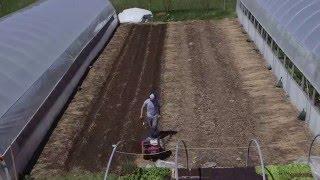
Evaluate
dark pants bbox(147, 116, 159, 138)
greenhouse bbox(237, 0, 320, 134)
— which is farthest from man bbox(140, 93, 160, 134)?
greenhouse bbox(237, 0, 320, 134)

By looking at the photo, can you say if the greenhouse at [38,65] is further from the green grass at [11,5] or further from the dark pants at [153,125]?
the green grass at [11,5]

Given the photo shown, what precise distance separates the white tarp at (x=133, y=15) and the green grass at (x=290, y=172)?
27.6 m

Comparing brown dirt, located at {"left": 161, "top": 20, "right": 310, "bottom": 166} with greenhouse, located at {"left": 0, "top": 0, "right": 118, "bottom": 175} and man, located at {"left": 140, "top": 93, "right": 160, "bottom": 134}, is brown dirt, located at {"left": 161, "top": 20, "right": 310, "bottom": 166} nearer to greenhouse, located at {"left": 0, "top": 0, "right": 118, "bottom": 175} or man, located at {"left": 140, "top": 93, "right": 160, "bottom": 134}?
man, located at {"left": 140, "top": 93, "right": 160, "bottom": 134}

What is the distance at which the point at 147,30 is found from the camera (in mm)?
38625

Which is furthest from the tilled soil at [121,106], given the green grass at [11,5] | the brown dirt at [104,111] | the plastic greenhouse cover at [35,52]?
the green grass at [11,5]

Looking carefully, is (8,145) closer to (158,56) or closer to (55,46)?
(55,46)

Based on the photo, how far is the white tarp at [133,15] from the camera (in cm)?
4144

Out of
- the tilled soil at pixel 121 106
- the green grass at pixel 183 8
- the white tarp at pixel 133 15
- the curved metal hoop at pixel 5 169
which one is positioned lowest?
the green grass at pixel 183 8

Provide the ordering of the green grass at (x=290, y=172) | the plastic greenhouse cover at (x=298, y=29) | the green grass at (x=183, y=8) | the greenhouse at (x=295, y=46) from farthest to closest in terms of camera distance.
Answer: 1. the green grass at (x=183, y=8)
2. the plastic greenhouse cover at (x=298, y=29)
3. the greenhouse at (x=295, y=46)
4. the green grass at (x=290, y=172)

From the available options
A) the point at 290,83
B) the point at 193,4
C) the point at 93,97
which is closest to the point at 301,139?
the point at 290,83

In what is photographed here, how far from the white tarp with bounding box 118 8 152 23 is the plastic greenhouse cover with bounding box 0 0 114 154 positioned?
6.87 meters

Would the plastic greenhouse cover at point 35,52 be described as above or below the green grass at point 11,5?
above

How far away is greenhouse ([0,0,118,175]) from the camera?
17.6 m

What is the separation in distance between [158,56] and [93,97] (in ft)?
25.6
